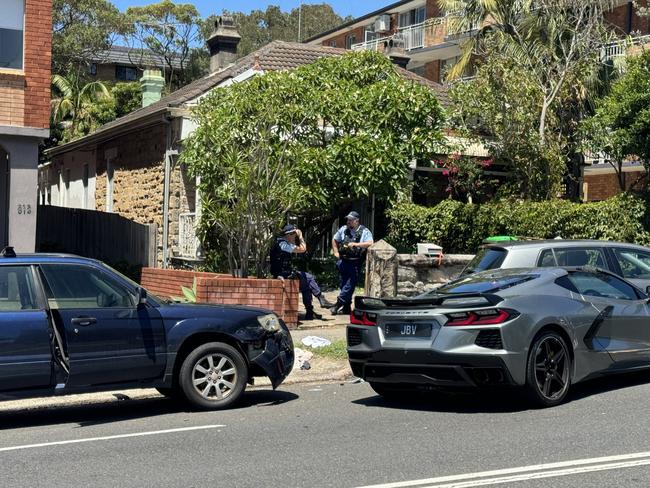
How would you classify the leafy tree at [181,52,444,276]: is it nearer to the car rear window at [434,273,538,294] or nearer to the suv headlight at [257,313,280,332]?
the suv headlight at [257,313,280,332]

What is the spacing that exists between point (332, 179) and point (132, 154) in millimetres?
7313

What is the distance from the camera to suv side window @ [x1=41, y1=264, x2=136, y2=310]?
8.30m

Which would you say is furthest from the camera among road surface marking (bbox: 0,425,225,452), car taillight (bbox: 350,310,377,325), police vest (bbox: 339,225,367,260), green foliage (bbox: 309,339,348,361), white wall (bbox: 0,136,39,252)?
white wall (bbox: 0,136,39,252)

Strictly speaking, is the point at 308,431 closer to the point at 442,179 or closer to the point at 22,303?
the point at 22,303

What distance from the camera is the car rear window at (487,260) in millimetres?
11141

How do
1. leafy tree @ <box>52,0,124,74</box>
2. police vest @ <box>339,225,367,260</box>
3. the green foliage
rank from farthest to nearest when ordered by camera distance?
leafy tree @ <box>52,0,124,74</box>
police vest @ <box>339,225,367,260</box>
the green foliage

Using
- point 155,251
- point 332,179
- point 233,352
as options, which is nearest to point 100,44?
point 155,251

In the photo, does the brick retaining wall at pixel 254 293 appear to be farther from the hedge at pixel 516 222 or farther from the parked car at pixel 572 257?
the hedge at pixel 516 222

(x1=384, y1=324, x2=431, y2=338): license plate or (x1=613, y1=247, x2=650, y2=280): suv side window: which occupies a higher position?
(x1=613, y1=247, x2=650, y2=280): suv side window

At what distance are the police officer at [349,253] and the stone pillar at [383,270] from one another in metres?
0.22

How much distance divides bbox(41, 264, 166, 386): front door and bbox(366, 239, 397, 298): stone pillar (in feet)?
20.6

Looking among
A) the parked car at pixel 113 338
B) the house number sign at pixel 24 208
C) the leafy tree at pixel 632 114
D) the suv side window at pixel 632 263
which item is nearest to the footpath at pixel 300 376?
the parked car at pixel 113 338

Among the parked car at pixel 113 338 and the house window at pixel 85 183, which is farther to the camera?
the house window at pixel 85 183

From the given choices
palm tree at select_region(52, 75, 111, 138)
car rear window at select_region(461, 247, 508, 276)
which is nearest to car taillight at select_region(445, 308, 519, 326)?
car rear window at select_region(461, 247, 508, 276)
